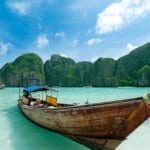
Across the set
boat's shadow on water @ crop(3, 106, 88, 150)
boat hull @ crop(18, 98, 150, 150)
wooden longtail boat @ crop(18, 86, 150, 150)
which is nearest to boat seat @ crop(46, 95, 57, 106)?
boat's shadow on water @ crop(3, 106, 88, 150)

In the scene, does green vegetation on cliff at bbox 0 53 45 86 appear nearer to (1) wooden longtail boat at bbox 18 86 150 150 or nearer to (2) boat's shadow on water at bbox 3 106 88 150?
(2) boat's shadow on water at bbox 3 106 88 150

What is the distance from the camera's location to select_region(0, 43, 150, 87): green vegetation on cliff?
16212cm

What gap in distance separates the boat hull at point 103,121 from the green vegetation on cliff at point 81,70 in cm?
14217

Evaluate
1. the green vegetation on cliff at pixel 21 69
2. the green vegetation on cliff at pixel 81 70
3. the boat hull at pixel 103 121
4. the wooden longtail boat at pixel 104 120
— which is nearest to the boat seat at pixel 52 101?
the wooden longtail boat at pixel 104 120

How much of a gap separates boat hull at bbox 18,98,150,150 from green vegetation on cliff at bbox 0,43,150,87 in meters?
142

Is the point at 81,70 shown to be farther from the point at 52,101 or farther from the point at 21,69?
the point at 52,101

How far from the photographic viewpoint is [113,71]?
17400 centimetres

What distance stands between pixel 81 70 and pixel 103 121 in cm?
17413

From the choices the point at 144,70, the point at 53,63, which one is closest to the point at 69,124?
the point at 144,70

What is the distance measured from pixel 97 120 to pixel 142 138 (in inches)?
201

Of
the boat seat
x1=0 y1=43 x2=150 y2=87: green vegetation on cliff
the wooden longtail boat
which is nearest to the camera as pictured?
the wooden longtail boat

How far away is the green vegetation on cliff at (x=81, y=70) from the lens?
162125 mm

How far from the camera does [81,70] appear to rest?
184 meters

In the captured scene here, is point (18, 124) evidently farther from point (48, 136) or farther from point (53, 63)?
point (53, 63)
